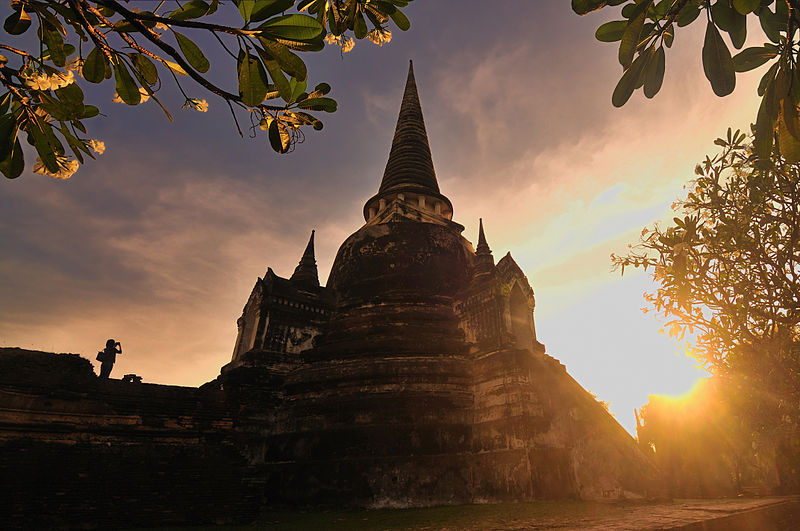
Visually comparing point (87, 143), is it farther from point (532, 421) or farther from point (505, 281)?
point (505, 281)

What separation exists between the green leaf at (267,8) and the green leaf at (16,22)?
1.13 m

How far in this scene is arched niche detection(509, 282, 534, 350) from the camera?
46.1ft

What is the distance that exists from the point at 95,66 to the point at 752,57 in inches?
123

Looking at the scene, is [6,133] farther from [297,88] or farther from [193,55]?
[297,88]

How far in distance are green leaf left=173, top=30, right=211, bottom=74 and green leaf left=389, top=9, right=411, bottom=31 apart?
3.17ft

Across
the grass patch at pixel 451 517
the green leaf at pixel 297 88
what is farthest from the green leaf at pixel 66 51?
the grass patch at pixel 451 517

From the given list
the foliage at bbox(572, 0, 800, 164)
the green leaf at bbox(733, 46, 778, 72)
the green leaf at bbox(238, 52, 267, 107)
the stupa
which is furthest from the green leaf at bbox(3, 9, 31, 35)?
the stupa

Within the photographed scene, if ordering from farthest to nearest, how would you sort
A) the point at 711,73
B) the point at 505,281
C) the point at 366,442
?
the point at 505,281 → the point at 366,442 → the point at 711,73

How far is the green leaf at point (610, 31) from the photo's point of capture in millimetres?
2107

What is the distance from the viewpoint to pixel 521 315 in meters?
14.4

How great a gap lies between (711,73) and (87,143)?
3.01 metres

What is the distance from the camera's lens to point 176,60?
168 cm

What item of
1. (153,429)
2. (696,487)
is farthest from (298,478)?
(696,487)

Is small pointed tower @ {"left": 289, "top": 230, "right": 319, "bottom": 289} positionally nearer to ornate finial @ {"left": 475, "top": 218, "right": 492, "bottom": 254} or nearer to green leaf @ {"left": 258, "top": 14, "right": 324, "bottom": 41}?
ornate finial @ {"left": 475, "top": 218, "right": 492, "bottom": 254}
